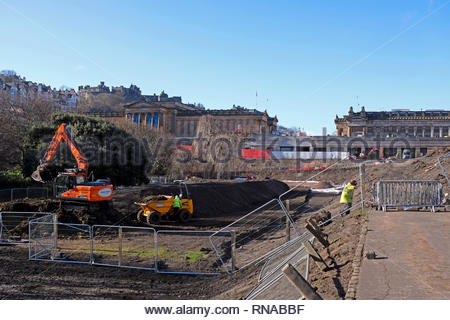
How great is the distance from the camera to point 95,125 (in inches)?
1501

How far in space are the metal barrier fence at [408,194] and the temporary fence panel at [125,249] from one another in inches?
391

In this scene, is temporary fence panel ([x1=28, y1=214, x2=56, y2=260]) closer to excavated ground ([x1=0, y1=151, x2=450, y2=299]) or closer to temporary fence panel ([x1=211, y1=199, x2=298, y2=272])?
excavated ground ([x1=0, y1=151, x2=450, y2=299])

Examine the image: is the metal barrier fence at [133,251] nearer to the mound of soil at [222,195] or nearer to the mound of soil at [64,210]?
the mound of soil at [64,210]

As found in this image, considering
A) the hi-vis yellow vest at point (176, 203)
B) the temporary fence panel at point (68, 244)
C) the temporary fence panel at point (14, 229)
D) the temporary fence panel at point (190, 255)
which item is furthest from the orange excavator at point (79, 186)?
the temporary fence panel at point (190, 255)

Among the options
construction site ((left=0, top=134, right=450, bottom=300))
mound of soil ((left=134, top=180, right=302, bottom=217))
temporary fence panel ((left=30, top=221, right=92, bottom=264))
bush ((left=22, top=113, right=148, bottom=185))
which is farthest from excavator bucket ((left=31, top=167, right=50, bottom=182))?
bush ((left=22, top=113, right=148, bottom=185))

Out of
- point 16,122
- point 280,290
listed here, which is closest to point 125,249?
point 280,290

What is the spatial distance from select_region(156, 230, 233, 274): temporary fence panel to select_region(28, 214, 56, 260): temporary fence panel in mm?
4050

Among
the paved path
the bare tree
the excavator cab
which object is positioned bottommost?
the paved path

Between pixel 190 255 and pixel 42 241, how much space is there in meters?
5.78

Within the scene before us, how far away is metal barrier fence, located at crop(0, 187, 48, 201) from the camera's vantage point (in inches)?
1240

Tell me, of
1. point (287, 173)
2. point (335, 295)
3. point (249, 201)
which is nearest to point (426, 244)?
point (335, 295)

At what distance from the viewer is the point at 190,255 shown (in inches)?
627

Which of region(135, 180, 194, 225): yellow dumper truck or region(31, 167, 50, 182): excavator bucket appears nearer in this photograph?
region(31, 167, 50, 182): excavator bucket

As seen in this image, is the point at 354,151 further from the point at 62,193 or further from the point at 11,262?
the point at 11,262
